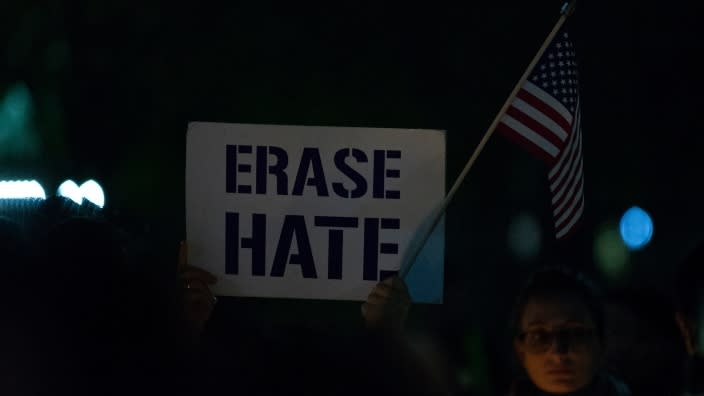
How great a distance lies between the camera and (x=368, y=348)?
1385mm

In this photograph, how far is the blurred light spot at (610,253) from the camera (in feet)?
13.6

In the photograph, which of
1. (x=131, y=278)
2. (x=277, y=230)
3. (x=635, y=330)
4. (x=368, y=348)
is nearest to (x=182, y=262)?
(x=277, y=230)

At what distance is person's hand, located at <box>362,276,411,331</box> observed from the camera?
12.5 ft

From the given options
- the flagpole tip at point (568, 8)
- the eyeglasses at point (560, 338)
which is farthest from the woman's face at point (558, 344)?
the flagpole tip at point (568, 8)

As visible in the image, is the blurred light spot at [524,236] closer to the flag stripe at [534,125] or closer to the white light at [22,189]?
the flag stripe at [534,125]

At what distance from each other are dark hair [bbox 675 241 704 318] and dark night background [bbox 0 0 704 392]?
375 mm

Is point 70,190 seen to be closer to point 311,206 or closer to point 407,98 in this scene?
point 311,206

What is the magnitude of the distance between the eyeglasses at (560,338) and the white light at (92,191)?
6.39 ft

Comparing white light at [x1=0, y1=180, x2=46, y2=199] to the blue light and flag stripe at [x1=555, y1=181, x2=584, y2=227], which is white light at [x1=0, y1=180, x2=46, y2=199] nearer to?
flag stripe at [x1=555, y1=181, x2=584, y2=227]

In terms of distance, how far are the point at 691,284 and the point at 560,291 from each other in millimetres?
559

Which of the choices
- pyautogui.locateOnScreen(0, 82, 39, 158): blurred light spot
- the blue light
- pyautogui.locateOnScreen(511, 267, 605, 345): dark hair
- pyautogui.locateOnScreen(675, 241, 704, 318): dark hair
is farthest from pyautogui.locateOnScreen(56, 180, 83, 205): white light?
pyautogui.locateOnScreen(675, 241, 704, 318): dark hair

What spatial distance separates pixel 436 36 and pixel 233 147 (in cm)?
93

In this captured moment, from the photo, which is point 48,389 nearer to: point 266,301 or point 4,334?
point 4,334

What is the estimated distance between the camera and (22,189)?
4.35 meters
